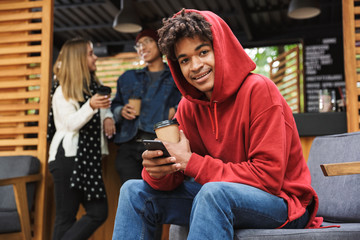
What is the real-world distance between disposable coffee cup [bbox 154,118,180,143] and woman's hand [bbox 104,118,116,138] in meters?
1.52

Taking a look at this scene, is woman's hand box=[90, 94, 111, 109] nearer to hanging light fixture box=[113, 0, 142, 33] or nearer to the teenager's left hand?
the teenager's left hand

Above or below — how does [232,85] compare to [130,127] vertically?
above

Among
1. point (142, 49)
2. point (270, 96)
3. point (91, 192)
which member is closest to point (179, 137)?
point (270, 96)

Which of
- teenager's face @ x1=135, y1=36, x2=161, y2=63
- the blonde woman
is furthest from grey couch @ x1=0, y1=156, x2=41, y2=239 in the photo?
teenager's face @ x1=135, y1=36, x2=161, y2=63

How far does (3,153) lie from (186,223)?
2286 mm

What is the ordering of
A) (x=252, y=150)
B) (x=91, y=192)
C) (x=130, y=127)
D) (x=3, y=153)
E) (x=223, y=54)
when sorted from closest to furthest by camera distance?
1. (x=252, y=150)
2. (x=223, y=54)
3. (x=91, y=192)
4. (x=130, y=127)
5. (x=3, y=153)

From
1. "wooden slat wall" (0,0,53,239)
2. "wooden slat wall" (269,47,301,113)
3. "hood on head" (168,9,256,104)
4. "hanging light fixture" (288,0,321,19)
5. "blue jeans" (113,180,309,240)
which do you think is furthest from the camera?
"wooden slat wall" (269,47,301,113)

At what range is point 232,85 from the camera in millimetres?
1635

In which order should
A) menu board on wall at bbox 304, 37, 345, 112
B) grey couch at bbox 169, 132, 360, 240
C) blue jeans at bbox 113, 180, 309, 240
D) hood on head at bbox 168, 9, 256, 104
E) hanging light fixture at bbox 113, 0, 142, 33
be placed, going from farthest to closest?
menu board on wall at bbox 304, 37, 345, 112, hanging light fixture at bbox 113, 0, 142, 33, hood on head at bbox 168, 9, 256, 104, grey couch at bbox 169, 132, 360, 240, blue jeans at bbox 113, 180, 309, 240

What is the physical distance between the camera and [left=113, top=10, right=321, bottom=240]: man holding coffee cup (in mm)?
1434

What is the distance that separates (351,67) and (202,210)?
81.8 inches

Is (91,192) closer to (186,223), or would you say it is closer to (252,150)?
(186,223)

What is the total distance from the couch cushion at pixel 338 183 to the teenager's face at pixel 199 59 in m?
0.84

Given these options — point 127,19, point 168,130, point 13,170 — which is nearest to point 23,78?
point 13,170
